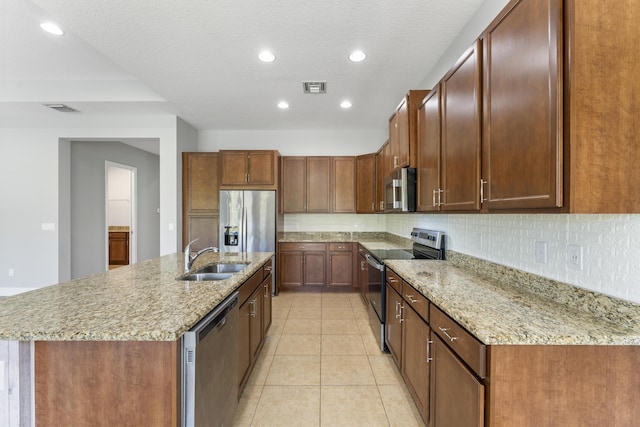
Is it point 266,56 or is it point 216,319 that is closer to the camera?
point 216,319

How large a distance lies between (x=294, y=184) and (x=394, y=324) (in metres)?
3.12

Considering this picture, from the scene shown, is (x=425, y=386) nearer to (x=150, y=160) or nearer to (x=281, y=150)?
(x=281, y=150)

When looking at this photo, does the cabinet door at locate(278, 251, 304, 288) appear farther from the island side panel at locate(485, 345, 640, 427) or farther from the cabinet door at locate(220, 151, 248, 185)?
the island side panel at locate(485, 345, 640, 427)

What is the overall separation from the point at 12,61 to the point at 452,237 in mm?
5028

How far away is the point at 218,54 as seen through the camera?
2.61 meters

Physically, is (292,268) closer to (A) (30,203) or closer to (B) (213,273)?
(B) (213,273)

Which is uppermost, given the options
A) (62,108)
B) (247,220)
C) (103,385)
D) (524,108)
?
(62,108)

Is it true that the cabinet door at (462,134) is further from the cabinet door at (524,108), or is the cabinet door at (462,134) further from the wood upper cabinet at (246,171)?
the wood upper cabinet at (246,171)

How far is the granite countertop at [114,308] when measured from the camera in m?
1.03

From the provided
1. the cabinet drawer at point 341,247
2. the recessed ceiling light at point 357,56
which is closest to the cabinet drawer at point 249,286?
the recessed ceiling light at point 357,56

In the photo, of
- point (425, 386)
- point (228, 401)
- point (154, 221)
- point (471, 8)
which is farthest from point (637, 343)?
point (154, 221)

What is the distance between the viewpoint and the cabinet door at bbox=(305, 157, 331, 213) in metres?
4.85

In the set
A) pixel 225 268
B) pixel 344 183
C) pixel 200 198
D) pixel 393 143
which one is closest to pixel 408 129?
pixel 393 143

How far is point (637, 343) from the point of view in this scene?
947 millimetres
